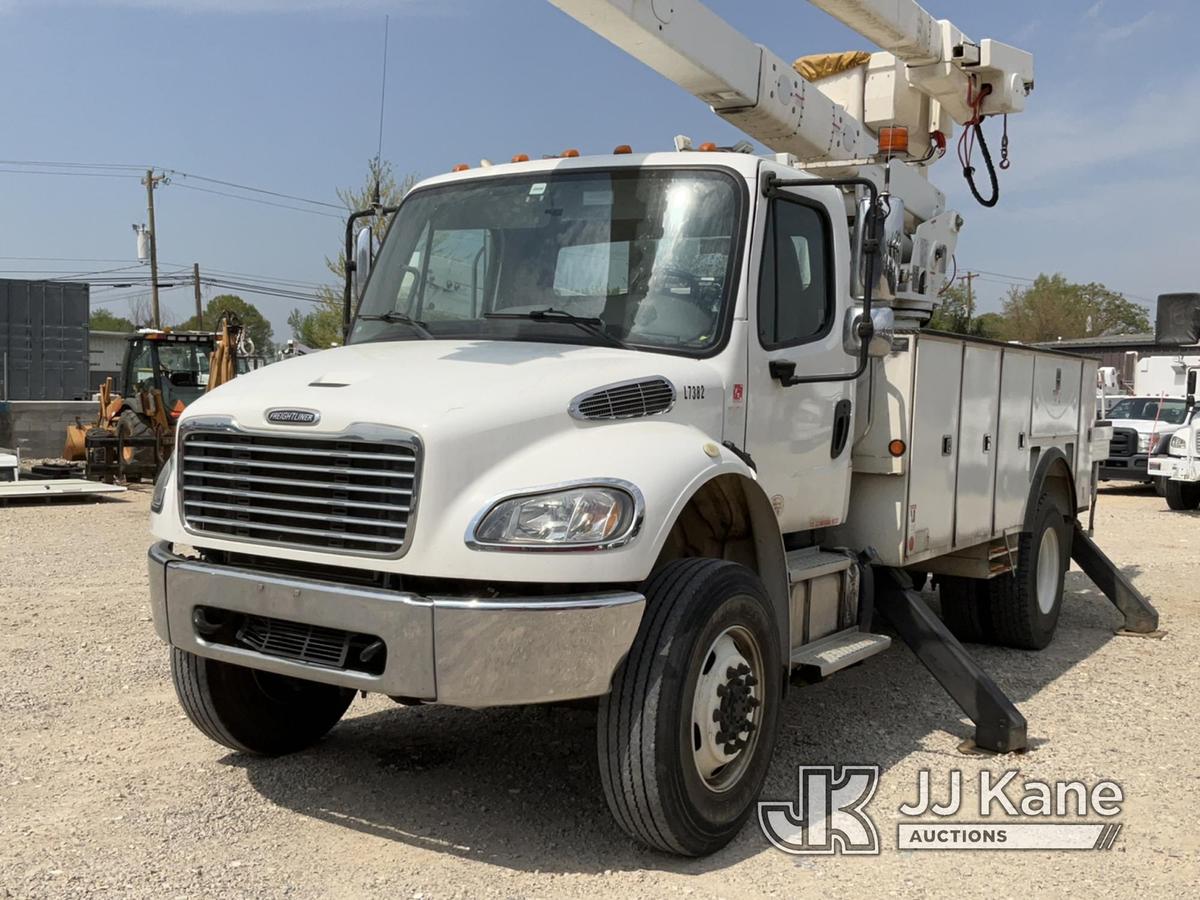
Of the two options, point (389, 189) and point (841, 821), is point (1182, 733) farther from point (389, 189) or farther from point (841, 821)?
point (389, 189)

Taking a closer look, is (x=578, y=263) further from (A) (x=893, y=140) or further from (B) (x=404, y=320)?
(A) (x=893, y=140)

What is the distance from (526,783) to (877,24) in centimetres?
491

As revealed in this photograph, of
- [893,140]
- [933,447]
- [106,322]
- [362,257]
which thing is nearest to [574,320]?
[362,257]

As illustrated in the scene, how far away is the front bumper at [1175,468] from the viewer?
18.6 metres

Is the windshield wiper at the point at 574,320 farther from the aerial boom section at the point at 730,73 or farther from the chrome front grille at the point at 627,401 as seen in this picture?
the aerial boom section at the point at 730,73

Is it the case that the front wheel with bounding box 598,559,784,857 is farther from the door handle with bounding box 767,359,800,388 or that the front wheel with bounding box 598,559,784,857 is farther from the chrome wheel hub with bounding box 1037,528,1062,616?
the chrome wheel hub with bounding box 1037,528,1062,616

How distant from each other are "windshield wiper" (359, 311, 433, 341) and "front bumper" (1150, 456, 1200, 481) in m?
16.2

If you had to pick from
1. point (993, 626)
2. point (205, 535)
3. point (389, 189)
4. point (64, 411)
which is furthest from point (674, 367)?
point (64, 411)

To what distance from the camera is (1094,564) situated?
9.02m

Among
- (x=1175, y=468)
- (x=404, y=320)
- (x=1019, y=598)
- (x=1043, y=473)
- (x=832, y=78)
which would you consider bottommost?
(x=1175, y=468)

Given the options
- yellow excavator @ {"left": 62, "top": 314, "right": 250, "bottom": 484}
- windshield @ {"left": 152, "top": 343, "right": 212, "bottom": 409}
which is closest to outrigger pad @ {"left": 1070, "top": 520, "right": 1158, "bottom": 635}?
yellow excavator @ {"left": 62, "top": 314, "right": 250, "bottom": 484}

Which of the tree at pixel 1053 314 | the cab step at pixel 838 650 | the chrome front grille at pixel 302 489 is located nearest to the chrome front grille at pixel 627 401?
the chrome front grille at pixel 302 489

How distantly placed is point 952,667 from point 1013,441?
2.08m

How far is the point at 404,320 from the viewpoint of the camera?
5398 millimetres
